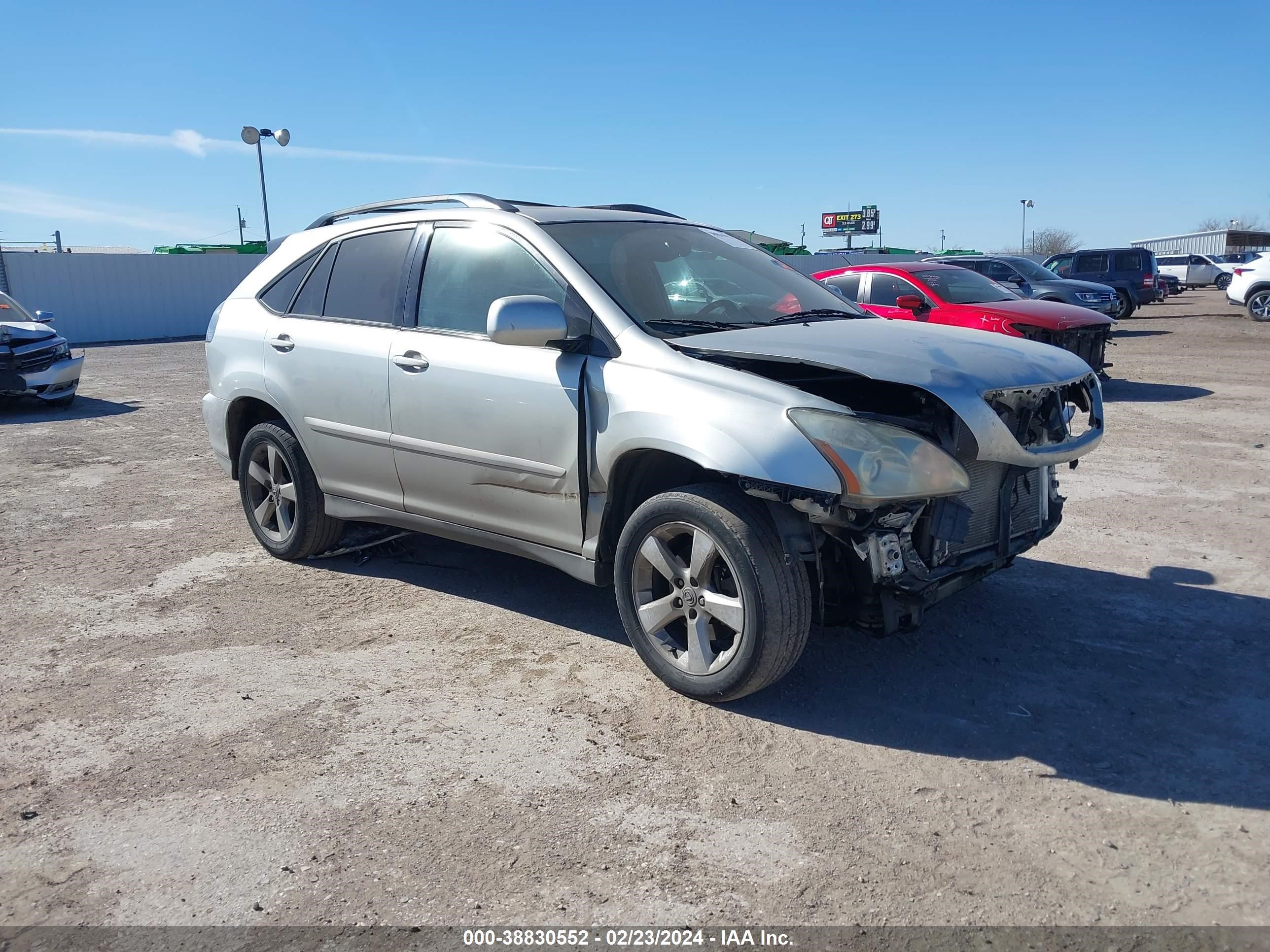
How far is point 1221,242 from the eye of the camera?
194 ft

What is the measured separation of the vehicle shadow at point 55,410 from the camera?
12.1 metres

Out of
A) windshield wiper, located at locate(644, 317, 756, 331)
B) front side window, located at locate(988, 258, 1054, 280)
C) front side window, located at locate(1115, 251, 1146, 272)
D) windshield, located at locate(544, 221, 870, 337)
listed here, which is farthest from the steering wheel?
front side window, located at locate(1115, 251, 1146, 272)

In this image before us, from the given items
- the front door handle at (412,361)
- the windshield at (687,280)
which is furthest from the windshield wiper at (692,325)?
the front door handle at (412,361)

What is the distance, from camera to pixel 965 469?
3.59 meters

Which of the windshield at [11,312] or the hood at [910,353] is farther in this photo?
the windshield at [11,312]

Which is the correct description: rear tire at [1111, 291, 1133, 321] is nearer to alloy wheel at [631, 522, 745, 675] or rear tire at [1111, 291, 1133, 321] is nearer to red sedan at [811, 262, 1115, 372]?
red sedan at [811, 262, 1115, 372]

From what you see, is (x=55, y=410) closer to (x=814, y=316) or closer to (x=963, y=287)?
(x=963, y=287)

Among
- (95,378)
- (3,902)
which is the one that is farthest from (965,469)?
(95,378)

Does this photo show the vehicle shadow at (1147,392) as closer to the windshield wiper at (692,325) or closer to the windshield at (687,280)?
the windshield at (687,280)

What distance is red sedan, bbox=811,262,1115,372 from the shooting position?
10586 mm

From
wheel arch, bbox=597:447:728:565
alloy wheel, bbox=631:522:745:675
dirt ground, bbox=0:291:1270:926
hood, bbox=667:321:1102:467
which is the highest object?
hood, bbox=667:321:1102:467

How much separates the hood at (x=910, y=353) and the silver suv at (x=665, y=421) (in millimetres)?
17

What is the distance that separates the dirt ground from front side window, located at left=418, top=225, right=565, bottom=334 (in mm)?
1421

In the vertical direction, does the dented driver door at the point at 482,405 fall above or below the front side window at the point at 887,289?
below
